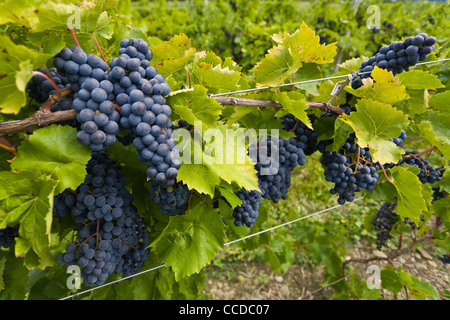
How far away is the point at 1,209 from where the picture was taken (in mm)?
813

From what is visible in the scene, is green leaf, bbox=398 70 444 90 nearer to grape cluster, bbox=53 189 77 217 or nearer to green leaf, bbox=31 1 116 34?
green leaf, bbox=31 1 116 34

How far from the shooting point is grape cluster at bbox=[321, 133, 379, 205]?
1264 millimetres

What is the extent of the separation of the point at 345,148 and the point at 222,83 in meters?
0.70

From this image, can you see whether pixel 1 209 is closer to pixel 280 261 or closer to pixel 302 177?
pixel 280 261

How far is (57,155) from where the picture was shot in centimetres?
84

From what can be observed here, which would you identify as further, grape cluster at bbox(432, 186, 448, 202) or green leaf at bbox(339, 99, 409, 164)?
grape cluster at bbox(432, 186, 448, 202)

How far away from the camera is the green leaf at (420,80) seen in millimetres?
1142

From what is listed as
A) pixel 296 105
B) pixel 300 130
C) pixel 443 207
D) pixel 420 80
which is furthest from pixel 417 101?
pixel 443 207

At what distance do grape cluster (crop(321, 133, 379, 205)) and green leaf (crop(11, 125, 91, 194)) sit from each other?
109 centimetres

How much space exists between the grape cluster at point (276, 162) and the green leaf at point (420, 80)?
552mm

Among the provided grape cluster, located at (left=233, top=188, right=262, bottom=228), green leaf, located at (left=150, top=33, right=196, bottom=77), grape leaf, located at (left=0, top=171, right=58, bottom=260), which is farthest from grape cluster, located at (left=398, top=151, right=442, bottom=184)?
grape leaf, located at (left=0, top=171, right=58, bottom=260)

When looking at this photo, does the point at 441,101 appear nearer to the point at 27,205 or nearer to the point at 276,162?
the point at 276,162

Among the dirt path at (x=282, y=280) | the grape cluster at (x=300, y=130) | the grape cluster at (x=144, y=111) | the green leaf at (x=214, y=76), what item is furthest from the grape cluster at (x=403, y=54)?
the dirt path at (x=282, y=280)

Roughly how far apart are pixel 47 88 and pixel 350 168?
51.1 inches
